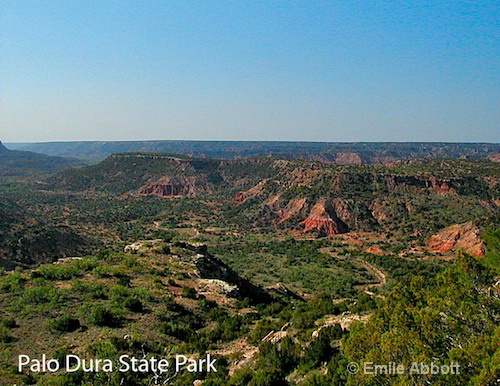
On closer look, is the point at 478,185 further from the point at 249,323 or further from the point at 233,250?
the point at 249,323

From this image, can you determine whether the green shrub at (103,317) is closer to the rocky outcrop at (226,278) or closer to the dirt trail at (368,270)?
the rocky outcrop at (226,278)

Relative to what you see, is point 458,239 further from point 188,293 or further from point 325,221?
point 188,293

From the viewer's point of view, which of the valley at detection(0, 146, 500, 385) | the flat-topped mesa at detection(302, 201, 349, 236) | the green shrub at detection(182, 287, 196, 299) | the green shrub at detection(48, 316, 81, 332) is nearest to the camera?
the valley at detection(0, 146, 500, 385)

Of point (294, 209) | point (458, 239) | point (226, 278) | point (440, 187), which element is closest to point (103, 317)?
point (226, 278)

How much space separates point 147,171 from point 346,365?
538 feet

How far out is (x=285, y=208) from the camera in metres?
101

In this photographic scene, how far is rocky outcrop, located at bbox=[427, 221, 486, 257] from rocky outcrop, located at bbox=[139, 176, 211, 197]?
96144 millimetres

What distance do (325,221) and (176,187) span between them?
80.4 m

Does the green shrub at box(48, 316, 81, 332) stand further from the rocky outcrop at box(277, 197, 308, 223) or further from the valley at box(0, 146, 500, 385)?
the rocky outcrop at box(277, 197, 308, 223)

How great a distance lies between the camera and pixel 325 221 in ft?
288

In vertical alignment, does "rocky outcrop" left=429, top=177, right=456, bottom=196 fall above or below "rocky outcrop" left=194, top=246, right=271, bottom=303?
above

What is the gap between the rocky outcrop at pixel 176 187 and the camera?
151 metres

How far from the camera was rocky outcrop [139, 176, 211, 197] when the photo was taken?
15062 cm

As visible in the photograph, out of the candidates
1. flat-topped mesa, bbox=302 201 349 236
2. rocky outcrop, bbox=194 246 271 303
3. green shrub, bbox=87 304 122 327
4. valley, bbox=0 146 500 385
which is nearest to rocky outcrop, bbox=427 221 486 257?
valley, bbox=0 146 500 385
